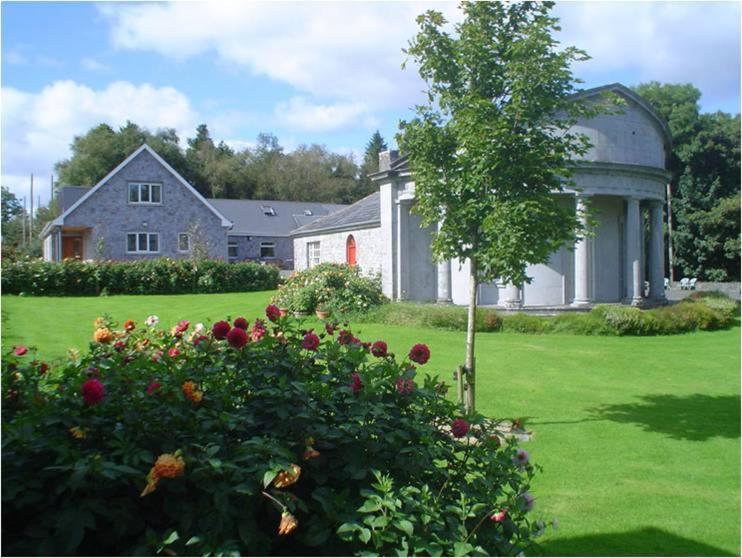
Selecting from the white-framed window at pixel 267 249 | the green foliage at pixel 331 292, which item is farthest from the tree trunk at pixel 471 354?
the white-framed window at pixel 267 249

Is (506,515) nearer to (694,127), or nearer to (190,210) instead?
(190,210)

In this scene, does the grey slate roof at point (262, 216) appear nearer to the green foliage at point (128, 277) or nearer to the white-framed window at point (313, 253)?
the white-framed window at point (313, 253)

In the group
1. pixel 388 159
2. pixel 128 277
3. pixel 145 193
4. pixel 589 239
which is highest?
pixel 145 193

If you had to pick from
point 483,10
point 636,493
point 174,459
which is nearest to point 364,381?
point 174,459

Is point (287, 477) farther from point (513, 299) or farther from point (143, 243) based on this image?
point (143, 243)

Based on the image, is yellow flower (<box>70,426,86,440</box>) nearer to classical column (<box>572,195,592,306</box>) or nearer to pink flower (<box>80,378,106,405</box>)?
pink flower (<box>80,378,106,405</box>)

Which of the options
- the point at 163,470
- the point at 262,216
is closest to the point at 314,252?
the point at 262,216

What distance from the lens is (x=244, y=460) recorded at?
2.86 m

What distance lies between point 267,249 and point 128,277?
22.4 metres

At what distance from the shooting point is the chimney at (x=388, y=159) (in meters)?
23.4

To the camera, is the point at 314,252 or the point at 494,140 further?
the point at 314,252

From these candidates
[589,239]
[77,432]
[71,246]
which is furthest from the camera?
[71,246]

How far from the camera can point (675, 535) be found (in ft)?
19.2

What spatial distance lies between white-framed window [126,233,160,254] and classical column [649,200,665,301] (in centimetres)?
2653
